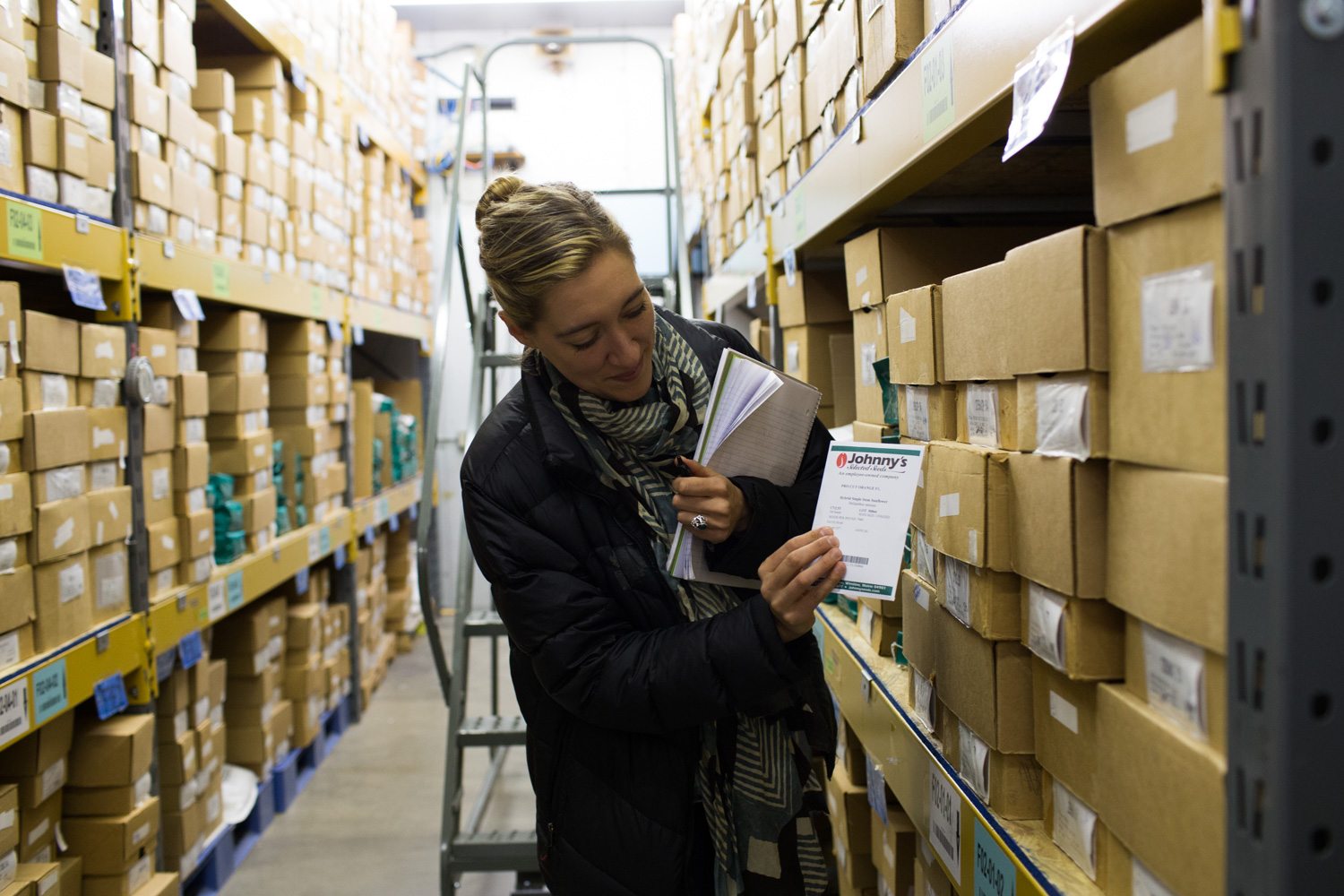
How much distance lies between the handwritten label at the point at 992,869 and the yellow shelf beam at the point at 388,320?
3926mm

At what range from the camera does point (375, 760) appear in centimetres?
402

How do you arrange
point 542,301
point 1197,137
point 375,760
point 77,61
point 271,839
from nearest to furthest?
point 1197,137, point 542,301, point 77,61, point 271,839, point 375,760

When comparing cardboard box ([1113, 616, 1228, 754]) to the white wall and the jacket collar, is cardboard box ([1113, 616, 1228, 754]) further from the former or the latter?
the white wall

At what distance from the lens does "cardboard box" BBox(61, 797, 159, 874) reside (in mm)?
2250

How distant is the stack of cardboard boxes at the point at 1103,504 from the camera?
2.18 feet

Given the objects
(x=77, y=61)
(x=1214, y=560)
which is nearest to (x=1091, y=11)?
(x=1214, y=560)

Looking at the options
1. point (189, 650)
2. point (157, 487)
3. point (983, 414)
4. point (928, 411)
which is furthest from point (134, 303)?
point (983, 414)

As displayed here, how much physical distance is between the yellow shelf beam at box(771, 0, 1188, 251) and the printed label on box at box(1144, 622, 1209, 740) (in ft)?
1.50

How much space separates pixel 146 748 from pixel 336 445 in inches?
79.6

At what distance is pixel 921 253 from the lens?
4.77 feet

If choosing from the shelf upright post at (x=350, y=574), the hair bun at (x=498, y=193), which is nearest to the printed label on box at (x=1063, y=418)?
the hair bun at (x=498, y=193)

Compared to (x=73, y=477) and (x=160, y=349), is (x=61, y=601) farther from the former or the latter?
(x=160, y=349)

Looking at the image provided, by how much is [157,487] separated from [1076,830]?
2.38 m

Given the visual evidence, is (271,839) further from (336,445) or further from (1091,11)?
(1091,11)
